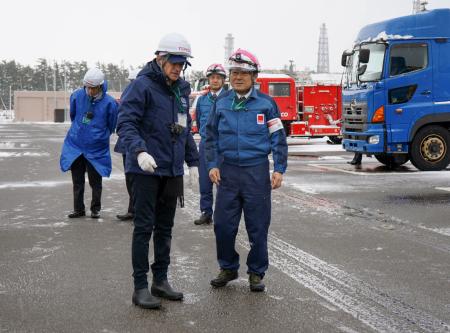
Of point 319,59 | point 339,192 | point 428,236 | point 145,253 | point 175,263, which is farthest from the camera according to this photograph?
point 319,59

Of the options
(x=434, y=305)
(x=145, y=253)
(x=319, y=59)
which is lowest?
(x=434, y=305)

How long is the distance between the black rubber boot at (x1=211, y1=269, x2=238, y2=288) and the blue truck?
9722 mm

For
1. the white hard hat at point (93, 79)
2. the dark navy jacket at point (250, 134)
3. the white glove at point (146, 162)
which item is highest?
the white hard hat at point (93, 79)

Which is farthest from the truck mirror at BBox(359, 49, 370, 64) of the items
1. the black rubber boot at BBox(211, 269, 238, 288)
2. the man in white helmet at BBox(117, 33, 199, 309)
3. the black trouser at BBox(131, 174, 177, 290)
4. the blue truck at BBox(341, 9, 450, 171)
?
the black trouser at BBox(131, 174, 177, 290)

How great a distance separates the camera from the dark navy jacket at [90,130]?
28.3 feet

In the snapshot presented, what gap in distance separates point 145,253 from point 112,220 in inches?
150

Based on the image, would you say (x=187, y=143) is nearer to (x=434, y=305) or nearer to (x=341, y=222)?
(x=434, y=305)

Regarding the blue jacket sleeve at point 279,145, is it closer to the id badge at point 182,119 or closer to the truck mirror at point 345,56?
the id badge at point 182,119

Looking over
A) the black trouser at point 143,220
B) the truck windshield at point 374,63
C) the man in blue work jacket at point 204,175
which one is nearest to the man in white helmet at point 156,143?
the black trouser at point 143,220

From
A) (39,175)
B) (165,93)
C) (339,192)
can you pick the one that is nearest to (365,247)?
(165,93)

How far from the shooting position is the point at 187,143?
5258mm

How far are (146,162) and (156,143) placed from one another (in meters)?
0.35

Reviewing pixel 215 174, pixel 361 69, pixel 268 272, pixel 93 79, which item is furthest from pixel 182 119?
pixel 361 69

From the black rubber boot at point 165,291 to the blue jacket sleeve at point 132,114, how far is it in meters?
1.04
